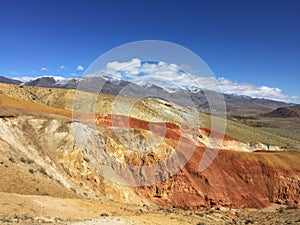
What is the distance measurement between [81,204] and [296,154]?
1833 inches

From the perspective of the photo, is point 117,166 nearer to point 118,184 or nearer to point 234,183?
point 118,184

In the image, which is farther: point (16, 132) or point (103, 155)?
point (103, 155)

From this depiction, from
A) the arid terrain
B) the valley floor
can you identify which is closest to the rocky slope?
the arid terrain

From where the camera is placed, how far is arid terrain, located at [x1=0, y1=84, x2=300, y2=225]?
2008 centimetres

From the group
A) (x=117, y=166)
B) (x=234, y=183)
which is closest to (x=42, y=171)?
(x=117, y=166)

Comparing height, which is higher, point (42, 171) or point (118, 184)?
point (42, 171)

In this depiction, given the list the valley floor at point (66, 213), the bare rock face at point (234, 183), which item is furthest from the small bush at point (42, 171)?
the bare rock face at point (234, 183)

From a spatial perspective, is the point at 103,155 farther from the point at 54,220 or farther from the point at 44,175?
the point at 54,220

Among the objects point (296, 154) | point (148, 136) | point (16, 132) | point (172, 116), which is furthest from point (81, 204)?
point (172, 116)

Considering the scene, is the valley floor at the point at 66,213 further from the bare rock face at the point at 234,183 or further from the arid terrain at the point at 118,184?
the bare rock face at the point at 234,183

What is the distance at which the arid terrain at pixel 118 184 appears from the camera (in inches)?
790

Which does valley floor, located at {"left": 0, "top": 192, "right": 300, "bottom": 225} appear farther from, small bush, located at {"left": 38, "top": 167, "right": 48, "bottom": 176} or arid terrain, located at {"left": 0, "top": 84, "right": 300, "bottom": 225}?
small bush, located at {"left": 38, "top": 167, "right": 48, "bottom": 176}

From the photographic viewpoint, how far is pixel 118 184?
32375 mm

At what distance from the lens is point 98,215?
780 inches
